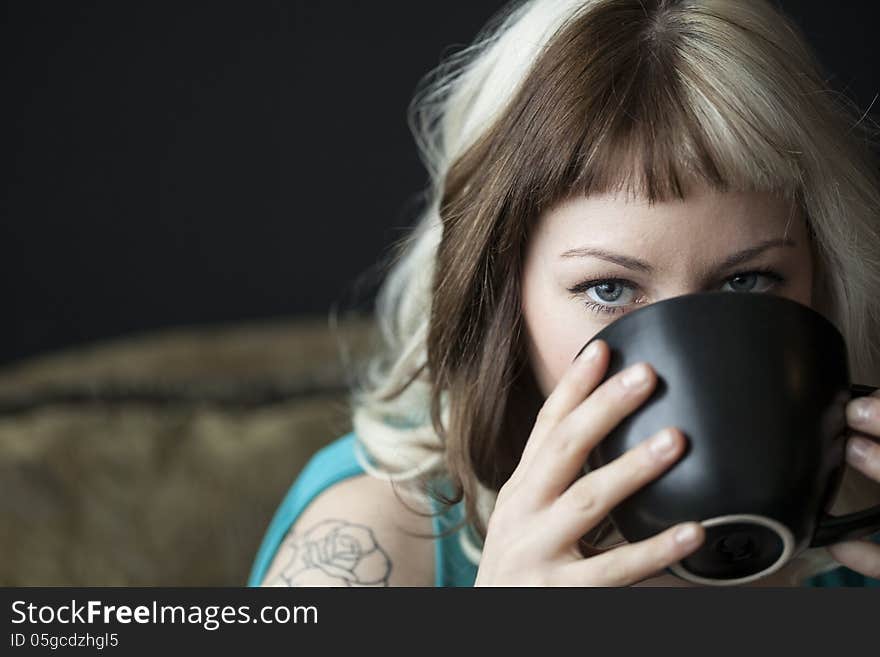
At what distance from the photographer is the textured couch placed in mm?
1342

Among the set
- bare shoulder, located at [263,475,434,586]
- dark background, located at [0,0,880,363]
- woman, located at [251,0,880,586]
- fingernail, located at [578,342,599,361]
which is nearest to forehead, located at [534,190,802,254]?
woman, located at [251,0,880,586]

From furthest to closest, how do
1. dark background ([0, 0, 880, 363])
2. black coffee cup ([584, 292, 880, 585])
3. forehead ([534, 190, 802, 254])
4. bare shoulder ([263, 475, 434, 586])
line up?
dark background ([0, 0, 880, 363]), bare shoulder ([263, 475, 434, 586]), forehead ([534, 190, 802, 254]), black coffee cup ([584, 292, 880, 585])

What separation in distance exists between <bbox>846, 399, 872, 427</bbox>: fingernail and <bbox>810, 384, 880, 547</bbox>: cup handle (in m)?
0.01

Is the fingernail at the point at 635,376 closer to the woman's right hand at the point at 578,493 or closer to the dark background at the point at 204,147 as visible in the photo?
the woman's right hand at the point at 578,493

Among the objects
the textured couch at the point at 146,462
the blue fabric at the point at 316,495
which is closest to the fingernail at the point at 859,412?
the blue fabric at the point at 316,495

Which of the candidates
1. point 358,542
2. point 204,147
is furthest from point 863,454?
point 204,147

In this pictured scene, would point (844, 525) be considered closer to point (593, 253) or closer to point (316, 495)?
point (593, 253)

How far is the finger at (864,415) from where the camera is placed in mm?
771

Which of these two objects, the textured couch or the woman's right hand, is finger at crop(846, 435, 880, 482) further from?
the textured couch

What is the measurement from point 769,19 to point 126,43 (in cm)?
150

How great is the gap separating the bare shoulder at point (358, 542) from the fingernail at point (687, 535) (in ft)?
1.60

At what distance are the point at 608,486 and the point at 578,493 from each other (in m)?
0.03

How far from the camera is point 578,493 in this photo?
0.78 metres

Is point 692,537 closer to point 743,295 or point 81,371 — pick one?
point 743,295
